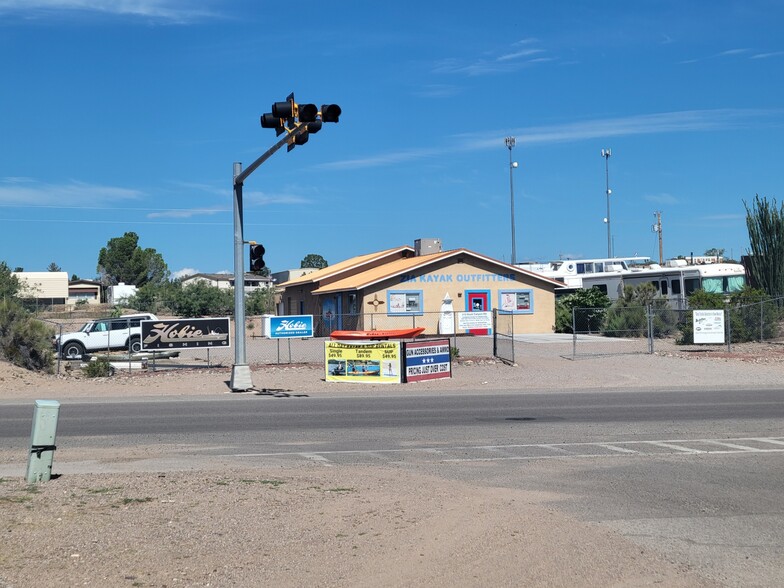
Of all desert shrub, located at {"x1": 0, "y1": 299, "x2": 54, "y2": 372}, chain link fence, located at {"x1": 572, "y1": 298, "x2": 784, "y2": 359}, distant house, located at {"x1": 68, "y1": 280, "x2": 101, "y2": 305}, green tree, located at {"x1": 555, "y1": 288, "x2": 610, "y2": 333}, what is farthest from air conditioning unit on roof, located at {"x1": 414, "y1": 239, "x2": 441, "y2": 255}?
distant house, located at {"x1": 68, "y1": 280, "x2": 101, "y2": 305}

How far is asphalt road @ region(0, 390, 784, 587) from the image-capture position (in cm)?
827

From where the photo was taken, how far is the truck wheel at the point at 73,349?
127 ft

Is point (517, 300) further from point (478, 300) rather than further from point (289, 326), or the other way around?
point (289, 326)

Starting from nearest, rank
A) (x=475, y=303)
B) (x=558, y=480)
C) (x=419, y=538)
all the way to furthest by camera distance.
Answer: (x=419, y=538)
(x=558, y=480)
(x=475, y=303)

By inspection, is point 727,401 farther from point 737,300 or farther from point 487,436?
point 737,300

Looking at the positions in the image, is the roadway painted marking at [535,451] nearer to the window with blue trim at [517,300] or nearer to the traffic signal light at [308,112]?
the traffic signal light at [308,112]

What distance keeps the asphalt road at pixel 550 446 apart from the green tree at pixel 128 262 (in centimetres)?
10337

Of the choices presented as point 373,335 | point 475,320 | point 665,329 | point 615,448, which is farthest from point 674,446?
point 665,329

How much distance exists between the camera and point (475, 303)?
4706 centimetres

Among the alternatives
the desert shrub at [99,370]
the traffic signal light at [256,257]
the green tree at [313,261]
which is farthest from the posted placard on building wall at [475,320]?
the green tree at [313,261]

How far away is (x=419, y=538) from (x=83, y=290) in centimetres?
11958

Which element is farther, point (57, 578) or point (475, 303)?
point (475, 303)

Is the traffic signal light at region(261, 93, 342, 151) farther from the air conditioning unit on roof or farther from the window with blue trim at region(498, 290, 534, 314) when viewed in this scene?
the air conditioning unit on roof

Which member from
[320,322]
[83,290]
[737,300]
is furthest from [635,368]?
[83,290]
